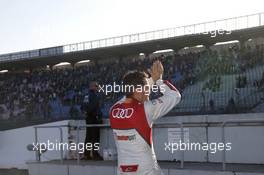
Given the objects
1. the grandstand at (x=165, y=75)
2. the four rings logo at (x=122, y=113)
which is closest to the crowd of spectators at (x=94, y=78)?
the grandstand at (x=165, y=75)

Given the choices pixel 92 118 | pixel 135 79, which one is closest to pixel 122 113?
pixel 135 79

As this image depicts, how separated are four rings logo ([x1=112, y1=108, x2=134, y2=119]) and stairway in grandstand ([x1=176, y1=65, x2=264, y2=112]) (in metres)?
10.6

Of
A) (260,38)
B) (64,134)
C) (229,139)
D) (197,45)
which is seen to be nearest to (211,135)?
(229,139)

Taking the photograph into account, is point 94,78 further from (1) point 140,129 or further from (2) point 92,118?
(1) point 140,129

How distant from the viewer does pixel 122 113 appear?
3.93 m

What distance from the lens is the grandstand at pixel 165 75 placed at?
1423cm

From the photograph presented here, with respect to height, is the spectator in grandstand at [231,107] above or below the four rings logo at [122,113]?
below

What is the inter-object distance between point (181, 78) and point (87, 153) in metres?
11.6

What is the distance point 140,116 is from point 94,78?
24898mm

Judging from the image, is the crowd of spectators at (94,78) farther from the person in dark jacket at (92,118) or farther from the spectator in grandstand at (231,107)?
the person in dark jacket at (92,118)

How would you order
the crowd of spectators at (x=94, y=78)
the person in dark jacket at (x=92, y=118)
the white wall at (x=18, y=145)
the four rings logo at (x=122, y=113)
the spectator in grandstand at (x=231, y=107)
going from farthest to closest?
the crowd of spectators at (x=94, y=78) → the spectator in grandstand at (x=231, y=107) → the white wall at (x=18, y=145) → the person in dark jacket at (x=92, y=118) → the four rings logo at (x=122, y=113)

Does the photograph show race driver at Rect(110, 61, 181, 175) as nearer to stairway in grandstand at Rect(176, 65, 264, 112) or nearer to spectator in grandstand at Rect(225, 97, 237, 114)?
spectator in grandstand at Rect(225, 97, 237, 114)

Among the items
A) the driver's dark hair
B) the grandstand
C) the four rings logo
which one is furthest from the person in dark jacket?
the driver's dark hair

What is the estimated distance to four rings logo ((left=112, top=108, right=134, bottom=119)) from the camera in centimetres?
387
